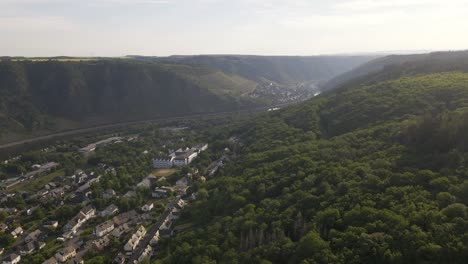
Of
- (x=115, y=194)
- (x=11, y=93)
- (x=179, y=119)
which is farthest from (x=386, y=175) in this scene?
(x=11, y=93)

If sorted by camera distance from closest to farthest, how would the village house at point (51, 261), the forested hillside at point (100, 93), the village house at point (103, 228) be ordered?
the village house at point (51, 261) < the village house at point (103, 228) < the forested hillside at point (100, 93)

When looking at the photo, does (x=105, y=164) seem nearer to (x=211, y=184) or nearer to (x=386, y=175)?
(x=211, y=184)

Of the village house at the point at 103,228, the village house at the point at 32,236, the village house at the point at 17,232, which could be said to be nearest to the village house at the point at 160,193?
the village house at the point at 103,228

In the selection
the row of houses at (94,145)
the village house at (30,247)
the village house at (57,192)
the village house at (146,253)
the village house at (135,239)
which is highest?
the village house at (146,253)

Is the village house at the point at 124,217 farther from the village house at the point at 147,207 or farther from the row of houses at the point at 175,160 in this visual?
the row of houses at the point at 175,160

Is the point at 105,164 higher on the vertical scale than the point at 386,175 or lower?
lower

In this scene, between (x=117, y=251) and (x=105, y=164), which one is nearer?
(x=117, y=251)
